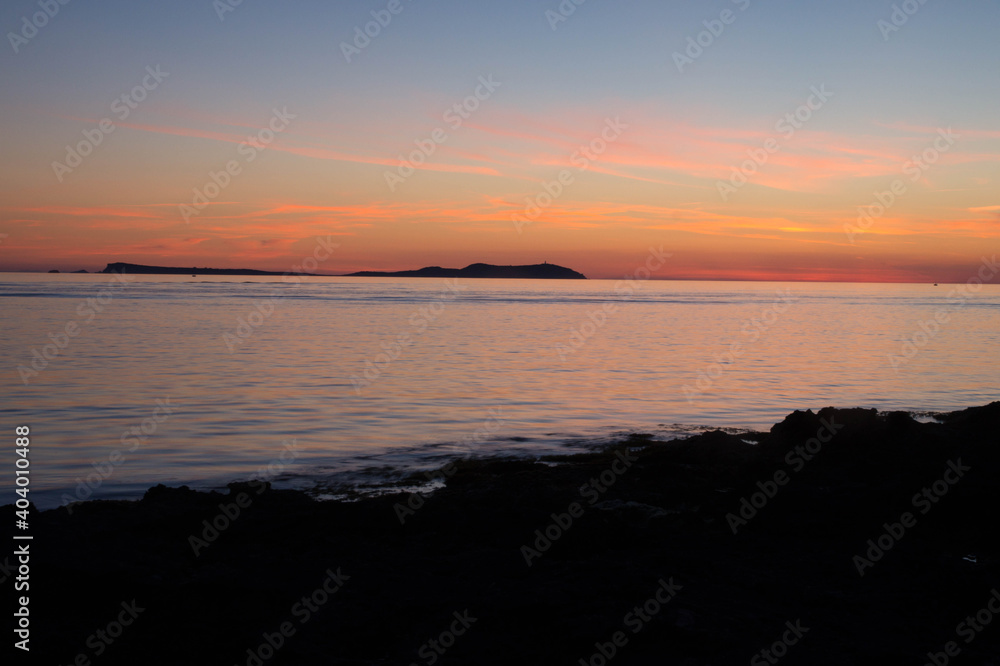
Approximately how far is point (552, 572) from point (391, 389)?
56.3 feet

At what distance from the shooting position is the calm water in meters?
15.4

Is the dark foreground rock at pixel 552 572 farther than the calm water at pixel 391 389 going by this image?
No

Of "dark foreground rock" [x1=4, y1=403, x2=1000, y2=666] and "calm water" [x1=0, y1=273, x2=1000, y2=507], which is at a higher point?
"calm water" [x1=0, y1=273, x2=1000, y2=507]

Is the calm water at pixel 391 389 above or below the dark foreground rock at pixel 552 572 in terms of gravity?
above

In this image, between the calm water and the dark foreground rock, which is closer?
the dark foreground rock

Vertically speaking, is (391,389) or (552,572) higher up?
(391,389)

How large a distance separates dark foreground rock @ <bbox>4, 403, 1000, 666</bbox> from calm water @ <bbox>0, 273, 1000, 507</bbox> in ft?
13.9

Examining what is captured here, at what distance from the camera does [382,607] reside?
22.4ft

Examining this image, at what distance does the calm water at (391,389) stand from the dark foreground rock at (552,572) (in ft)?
13.9

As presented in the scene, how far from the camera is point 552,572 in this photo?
7.57 metres

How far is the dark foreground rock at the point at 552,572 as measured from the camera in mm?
6098

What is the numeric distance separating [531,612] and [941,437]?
9.37m

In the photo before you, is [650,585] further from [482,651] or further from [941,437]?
[941,437]

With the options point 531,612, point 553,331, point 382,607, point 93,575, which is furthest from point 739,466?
point 553,331
